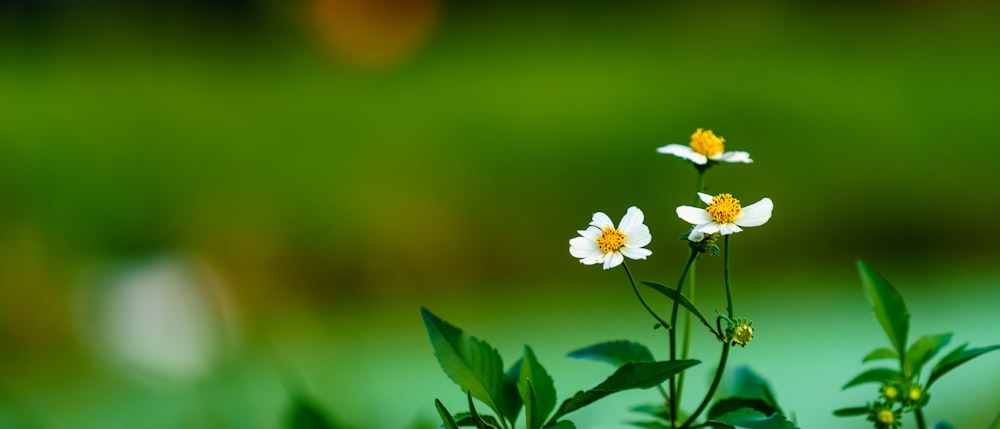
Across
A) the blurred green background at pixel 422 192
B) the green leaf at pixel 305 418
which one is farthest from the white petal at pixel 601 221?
the blurred green background at pixel 422 192

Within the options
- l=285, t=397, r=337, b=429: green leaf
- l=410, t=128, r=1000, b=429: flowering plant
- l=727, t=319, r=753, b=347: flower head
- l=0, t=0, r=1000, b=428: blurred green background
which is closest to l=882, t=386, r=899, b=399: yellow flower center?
l=410, t=128, r=1000, b=429: flowering plant

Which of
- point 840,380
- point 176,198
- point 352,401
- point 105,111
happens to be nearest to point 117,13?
point 105,111

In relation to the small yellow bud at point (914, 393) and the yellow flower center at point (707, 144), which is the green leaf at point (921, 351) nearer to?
the small yellow bud at point (914, 393)

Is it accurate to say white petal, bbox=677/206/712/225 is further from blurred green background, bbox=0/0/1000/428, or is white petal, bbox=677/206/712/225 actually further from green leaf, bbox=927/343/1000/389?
blurred green background, bbox=0/0/1000/428

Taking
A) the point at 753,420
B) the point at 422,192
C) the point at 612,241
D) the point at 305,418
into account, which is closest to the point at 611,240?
the point at 612,241

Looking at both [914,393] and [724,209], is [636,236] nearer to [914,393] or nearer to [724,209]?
[724,209]

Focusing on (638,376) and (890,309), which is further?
(890,309)
